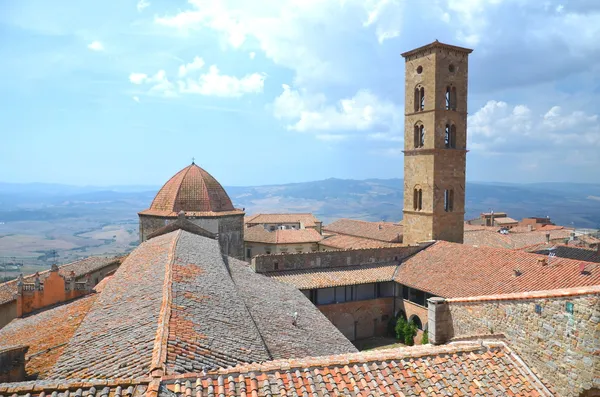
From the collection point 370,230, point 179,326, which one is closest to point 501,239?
point 370,230

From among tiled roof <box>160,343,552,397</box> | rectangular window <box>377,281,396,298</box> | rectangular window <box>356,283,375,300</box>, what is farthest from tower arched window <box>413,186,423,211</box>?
tiled roof <box>160,343,552,397</box>

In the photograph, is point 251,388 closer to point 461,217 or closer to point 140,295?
point 140,295

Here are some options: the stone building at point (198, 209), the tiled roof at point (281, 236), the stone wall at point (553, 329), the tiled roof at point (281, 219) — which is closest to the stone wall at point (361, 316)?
the stone building at point (198, 209)

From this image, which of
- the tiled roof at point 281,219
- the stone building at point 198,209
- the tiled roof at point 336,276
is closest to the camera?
the tiled roof at point 336,276

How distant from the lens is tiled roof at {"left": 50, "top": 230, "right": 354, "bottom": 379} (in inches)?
271

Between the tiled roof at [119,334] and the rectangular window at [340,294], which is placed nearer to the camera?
the tiled roof at [119,334]

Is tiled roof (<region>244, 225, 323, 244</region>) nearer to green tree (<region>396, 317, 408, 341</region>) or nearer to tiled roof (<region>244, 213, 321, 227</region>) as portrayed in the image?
tiled roof (<region>244, 213, 321, 227</region>)

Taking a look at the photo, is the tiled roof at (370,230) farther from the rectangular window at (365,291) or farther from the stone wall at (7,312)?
the stone wall at (7,312)

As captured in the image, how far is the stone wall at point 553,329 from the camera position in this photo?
24.1ft

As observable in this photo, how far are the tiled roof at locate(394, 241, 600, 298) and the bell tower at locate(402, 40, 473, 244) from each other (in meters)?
2.31

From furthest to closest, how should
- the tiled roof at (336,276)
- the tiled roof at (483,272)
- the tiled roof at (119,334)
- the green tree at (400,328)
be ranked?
the green tree at (400,328)
the tiled roof at (336,276)
the tiled roof at (483,272)
the tiled roof at (119,334)

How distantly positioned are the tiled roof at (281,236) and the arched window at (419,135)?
74.5ft

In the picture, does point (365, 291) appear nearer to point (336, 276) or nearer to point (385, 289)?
point (385, 289)

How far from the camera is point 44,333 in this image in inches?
552
